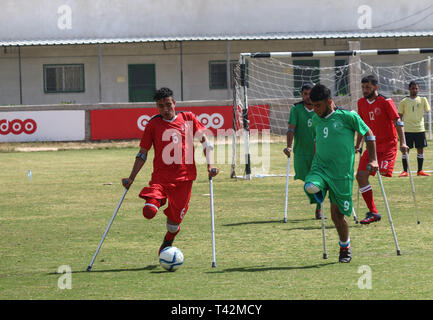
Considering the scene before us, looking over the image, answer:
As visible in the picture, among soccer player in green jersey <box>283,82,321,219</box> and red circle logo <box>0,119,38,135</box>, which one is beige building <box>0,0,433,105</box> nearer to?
red circle logo <box>0,119,38,135</box>

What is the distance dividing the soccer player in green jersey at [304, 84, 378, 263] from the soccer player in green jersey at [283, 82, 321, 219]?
3281 mm

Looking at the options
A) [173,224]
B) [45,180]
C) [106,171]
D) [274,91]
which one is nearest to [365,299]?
[173,224]

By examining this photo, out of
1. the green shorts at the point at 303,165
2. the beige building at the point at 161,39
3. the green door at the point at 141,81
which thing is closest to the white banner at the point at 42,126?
the beige building at the point at 161,39

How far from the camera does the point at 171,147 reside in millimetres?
9406

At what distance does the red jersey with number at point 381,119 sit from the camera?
40.1 ft

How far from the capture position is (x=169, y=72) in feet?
128

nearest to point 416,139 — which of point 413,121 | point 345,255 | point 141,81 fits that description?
point 413,121

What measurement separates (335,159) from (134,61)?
30595 mm

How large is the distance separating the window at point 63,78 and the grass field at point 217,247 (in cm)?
2071

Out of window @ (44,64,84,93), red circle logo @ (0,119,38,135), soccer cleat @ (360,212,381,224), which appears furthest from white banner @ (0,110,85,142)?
soccer cleat @ (360,212,381,224)

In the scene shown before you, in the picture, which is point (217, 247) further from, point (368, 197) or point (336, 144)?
point (368, 197)

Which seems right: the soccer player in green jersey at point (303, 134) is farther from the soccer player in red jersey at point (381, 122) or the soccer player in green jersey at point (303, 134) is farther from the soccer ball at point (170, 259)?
the soccer ball at point (170, 259)

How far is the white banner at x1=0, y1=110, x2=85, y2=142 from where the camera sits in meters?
32.1

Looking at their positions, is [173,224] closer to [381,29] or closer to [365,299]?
[365,299]
